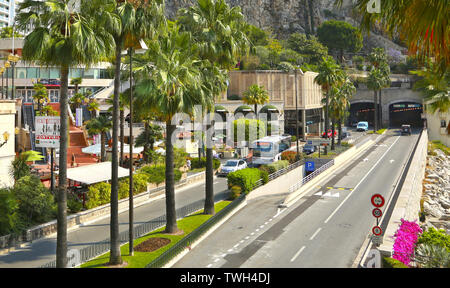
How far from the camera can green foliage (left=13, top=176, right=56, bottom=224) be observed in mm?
24328

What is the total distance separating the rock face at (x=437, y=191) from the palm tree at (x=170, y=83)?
86.0 ft

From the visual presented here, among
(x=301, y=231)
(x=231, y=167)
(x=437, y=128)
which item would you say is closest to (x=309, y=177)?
(x=231, y=167)

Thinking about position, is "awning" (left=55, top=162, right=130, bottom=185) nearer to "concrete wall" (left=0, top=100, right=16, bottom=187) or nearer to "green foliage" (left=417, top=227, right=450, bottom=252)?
"concrete wall" (left=0, top=100, right=16, bottom=187)

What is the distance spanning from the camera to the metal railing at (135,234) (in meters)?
20.8

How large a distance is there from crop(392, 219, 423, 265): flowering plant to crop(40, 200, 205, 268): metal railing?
46.6ft

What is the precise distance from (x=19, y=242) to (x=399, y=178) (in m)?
37.9

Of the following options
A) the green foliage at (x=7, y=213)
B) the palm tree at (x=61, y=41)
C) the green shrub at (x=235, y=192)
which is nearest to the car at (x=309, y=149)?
the green shrub at (x=235, y=192)

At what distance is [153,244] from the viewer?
886 inches

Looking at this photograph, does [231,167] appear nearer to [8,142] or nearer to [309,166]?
[309,166]

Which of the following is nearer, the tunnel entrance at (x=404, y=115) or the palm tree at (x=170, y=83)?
the palm tree at (x=170, y=83)

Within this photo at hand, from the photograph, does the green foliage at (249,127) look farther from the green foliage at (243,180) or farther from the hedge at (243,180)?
the green foliage at (243,180)

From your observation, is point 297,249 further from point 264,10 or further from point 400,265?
point 264,10

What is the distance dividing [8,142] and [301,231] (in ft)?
67.7

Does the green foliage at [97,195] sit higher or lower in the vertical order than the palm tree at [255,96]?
lower
